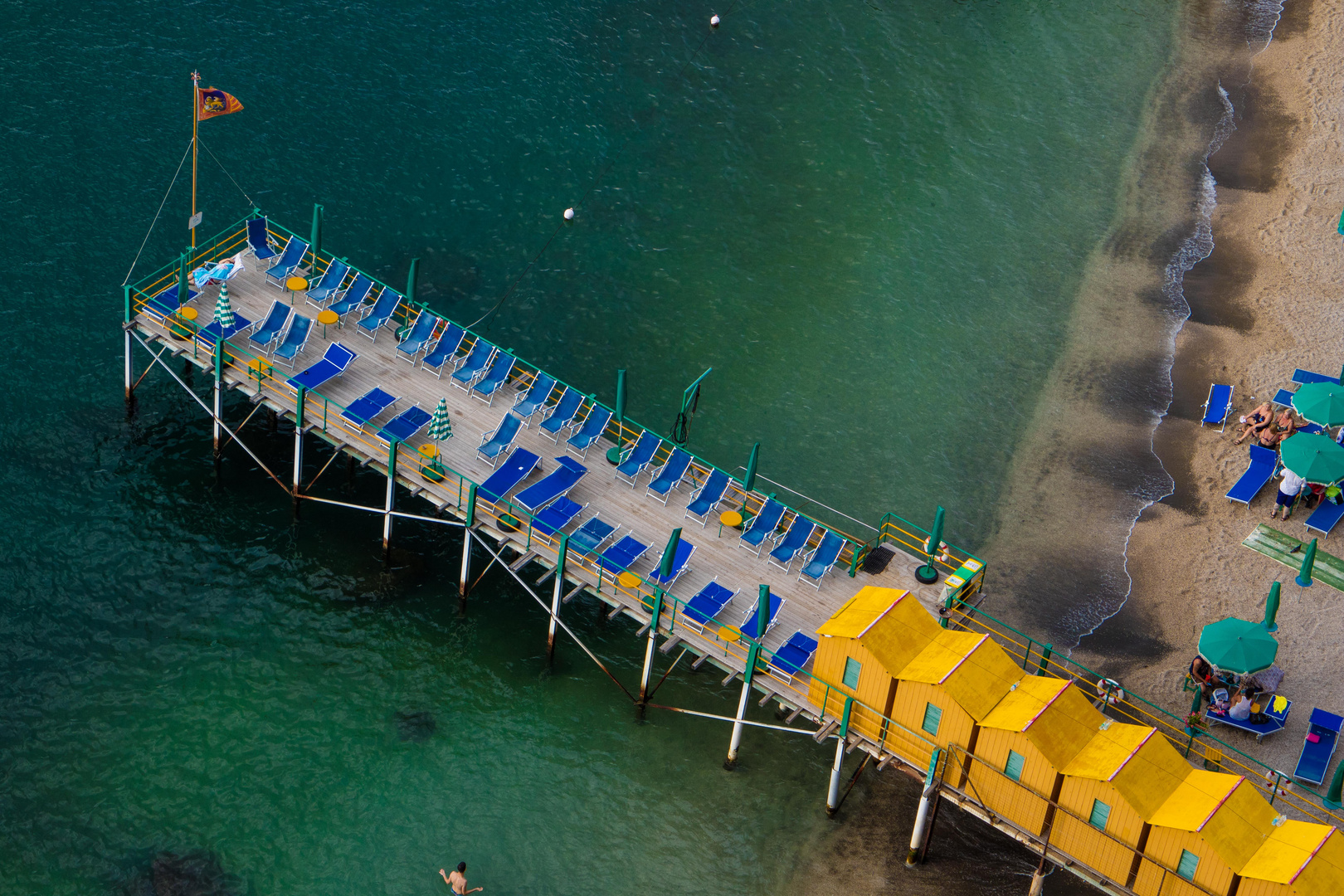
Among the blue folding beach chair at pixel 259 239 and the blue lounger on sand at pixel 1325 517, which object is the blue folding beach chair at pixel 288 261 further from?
the blue lounger on sand at pixel 1325 517

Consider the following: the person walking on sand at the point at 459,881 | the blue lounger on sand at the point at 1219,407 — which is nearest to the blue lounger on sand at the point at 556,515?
the person walking on sand at the point at 459,881

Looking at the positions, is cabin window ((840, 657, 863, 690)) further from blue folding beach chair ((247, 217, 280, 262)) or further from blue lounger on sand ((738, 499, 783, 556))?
blue folding beach chair ((247, 217, 280, 262))

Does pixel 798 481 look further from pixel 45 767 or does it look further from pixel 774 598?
pixel 45 767

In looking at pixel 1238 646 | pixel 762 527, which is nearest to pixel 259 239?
pixel 762 527

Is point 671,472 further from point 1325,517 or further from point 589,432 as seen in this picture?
point 1325,517

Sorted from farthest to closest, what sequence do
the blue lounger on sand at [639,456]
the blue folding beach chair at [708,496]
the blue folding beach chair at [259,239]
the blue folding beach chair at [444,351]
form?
the blue folding beach chair at [259,239]
the blue folding beach chair at [444,351]
the blue lounger on sand at [639,456]
the blue folding beach chair at [708,496]
